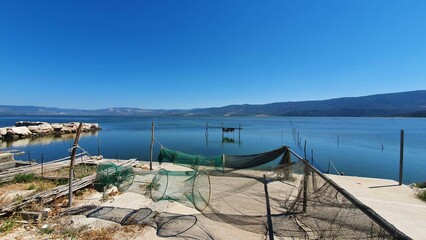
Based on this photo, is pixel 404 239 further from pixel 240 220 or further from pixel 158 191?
pixel 158 191

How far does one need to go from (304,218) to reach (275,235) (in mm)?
691

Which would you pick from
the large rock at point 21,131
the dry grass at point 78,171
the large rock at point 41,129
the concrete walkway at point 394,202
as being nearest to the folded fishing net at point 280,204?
the concrete walkway at point 394,202

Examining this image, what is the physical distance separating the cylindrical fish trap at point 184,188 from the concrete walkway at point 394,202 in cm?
Answer: 462

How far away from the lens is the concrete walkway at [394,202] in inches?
215

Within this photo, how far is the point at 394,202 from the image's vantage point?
7.24 metres

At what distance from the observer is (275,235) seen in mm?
4477

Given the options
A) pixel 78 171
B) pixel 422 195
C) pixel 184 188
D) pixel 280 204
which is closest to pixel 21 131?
pixel 78 171

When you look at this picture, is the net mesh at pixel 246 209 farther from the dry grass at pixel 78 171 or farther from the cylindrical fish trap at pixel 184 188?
the dry grass at pixel 78 171

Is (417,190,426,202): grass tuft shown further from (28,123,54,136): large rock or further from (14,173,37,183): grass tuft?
(28,123,54,136): large rock

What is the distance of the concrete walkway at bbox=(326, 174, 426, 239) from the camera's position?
5.47 metres

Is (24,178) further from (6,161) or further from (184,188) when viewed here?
(184,188)

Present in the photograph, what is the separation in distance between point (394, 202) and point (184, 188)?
688cm

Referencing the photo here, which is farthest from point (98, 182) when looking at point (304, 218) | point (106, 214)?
point (304, 218)

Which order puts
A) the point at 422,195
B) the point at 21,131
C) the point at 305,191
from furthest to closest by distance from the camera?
the point at 21,131 → the point at 422,195 → the point at 305,191
